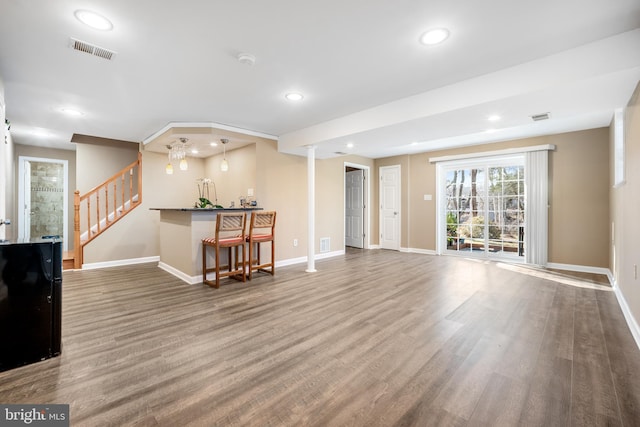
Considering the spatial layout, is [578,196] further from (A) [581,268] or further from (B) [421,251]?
(B) [421,251]

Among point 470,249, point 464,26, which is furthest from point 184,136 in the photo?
point 470,249

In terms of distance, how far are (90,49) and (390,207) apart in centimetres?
634

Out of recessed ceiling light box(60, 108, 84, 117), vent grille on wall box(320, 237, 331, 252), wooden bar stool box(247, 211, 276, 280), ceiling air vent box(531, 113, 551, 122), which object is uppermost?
recessed ceiling light box(60, 108, 84, 117)

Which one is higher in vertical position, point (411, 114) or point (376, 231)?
point (411, 114)

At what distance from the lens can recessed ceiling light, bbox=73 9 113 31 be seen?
1.95 metres

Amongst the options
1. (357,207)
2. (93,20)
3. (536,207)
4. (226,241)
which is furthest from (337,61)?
(357,207)

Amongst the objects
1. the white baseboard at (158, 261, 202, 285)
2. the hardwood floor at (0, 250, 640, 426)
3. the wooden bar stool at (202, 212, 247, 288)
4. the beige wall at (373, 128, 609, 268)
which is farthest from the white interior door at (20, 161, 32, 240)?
the beige wall at (373, 128, 609, 268)

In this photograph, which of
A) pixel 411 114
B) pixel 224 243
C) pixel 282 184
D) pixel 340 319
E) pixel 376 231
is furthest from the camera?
pixel 376 231

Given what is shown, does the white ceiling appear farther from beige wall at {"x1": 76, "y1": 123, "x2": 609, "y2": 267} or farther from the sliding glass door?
the sliding glass door

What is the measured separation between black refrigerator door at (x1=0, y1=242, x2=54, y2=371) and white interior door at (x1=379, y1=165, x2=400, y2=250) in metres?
6.46

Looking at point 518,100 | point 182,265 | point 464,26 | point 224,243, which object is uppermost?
point 464,26

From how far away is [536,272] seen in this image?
4637 millimetres

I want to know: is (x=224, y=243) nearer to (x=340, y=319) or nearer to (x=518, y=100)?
(x=340, y=319)

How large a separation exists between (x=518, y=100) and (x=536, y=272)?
10.8 ft
